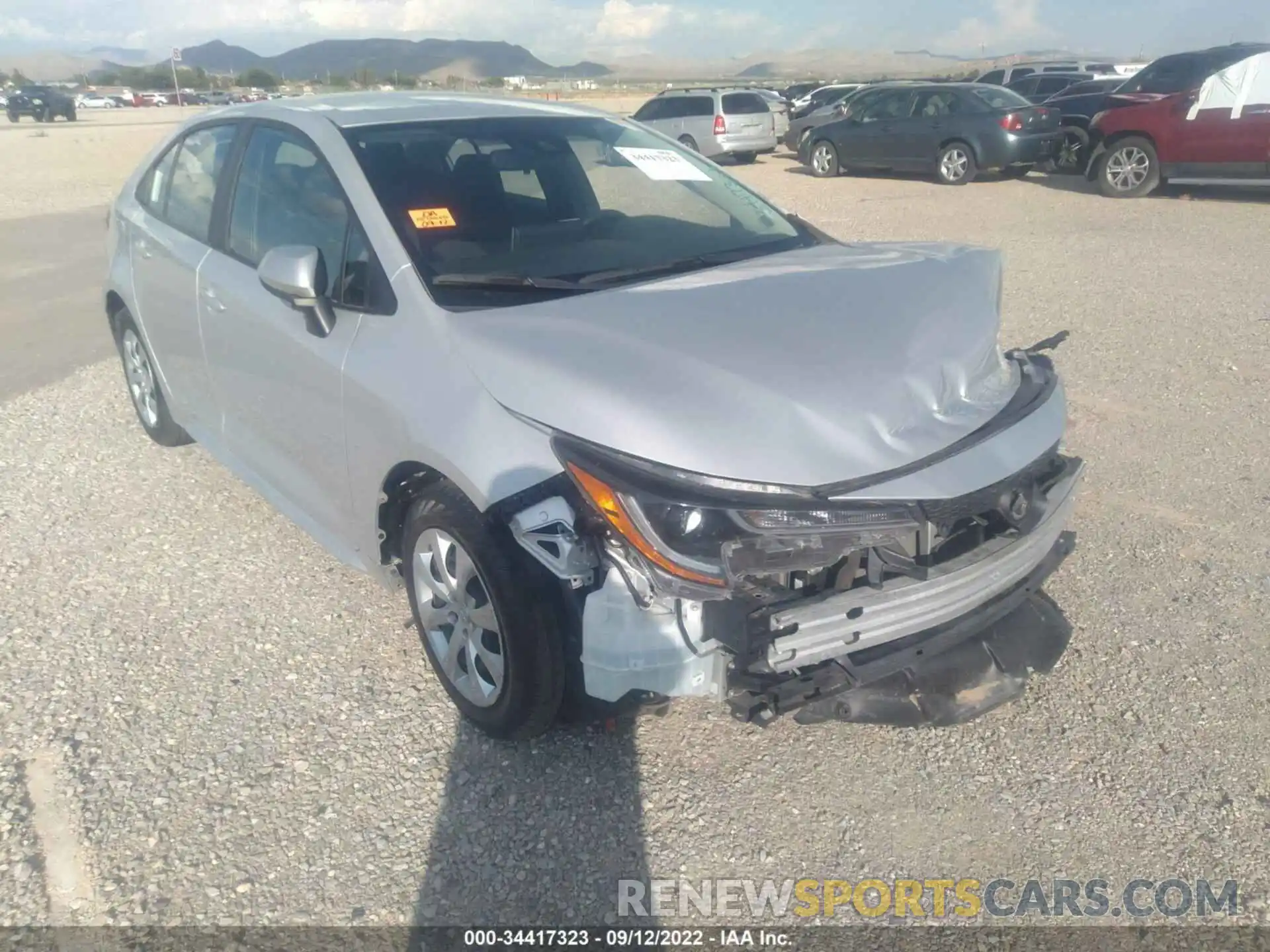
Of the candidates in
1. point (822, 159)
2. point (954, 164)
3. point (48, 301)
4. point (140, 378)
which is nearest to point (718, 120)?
point (822, 159)

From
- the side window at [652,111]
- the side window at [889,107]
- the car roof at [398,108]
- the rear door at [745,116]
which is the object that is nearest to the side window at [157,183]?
the car roof at [398,108]

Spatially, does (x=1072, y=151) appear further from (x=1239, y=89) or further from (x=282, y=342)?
(x=282, y=342)

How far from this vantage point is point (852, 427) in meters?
2.50

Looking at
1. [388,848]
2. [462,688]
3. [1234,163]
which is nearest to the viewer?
[388,848]

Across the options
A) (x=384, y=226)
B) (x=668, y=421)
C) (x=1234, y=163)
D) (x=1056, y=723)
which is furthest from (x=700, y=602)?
(x=1234, y=163)

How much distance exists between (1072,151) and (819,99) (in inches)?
583

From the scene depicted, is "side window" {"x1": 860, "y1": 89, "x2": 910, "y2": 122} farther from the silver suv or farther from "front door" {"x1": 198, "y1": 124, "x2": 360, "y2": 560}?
"front door" {"x1": 198, "y1": 124, "x2": 360, "y2": 560}

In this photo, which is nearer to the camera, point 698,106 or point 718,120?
point 718,120

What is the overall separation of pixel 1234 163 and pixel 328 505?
44.0 ft

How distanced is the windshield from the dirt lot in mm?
796

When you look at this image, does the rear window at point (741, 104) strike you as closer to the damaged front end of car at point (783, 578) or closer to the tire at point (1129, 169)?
the tire at point (1129, 169)

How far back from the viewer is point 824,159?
59.4 ft

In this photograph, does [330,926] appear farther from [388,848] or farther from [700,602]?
[700,602]

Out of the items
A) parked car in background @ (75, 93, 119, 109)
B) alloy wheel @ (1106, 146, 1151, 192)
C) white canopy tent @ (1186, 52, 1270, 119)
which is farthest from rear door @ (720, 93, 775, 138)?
parked car in background @ (75, 93, 119, 109)
